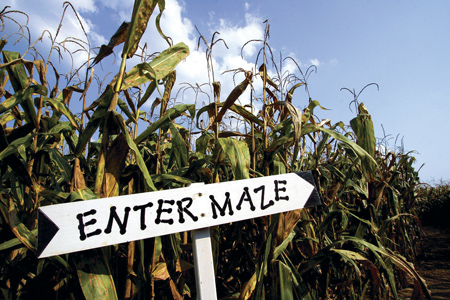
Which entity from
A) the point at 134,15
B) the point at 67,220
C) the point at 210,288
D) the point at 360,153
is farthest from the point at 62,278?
the point at 360,153

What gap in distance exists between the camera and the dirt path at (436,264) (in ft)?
7.35

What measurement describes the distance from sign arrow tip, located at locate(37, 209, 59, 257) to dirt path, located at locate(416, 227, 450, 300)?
103 inches

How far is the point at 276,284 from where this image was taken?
3.51 feet

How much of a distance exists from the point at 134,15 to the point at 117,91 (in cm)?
24

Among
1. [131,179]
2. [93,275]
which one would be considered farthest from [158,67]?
[93,275]

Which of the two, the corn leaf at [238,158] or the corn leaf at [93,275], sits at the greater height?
the corn leaf at [238,158]

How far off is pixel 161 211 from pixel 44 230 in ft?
0.97

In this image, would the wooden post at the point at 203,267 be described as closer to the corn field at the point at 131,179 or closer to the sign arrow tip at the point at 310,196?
the corn field at the point at 131,179

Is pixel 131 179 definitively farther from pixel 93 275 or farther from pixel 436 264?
pixel 436 264

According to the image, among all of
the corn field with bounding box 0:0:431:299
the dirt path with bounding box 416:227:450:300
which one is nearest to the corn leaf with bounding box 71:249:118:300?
the corn field with bounding box 0:0:431:299

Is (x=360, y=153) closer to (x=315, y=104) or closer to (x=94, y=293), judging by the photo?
(x=315, y=104)

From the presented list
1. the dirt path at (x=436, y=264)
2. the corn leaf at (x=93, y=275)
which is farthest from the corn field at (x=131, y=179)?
the dirt path at (x=436, y=264)

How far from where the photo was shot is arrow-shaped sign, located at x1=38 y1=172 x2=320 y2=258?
0.69 m

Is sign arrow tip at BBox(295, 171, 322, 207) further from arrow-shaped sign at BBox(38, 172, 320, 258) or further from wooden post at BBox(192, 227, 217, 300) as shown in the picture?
wooden post at BBox(192, 227, 217, 300)
